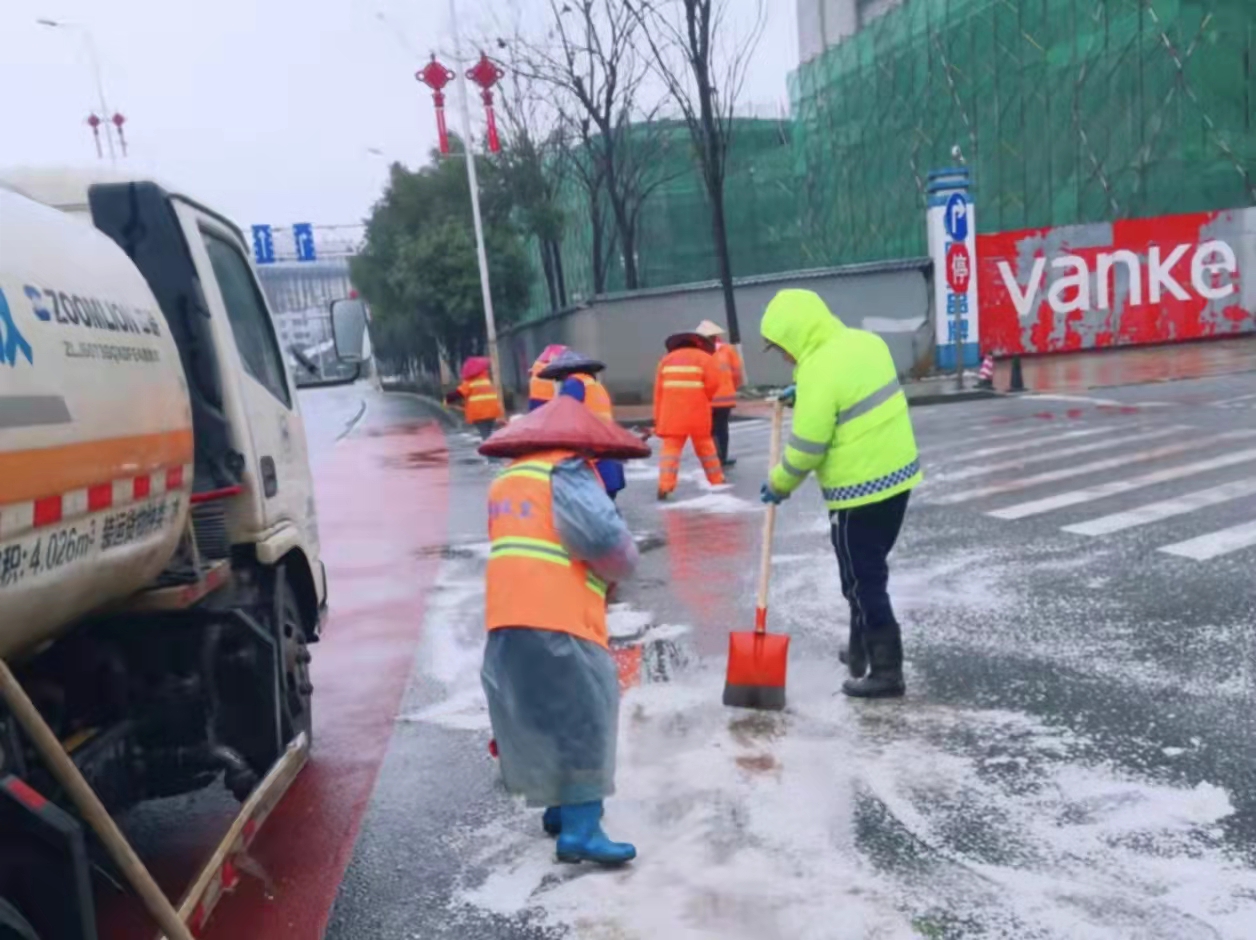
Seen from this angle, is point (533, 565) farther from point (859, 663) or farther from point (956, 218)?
point (956, 218)

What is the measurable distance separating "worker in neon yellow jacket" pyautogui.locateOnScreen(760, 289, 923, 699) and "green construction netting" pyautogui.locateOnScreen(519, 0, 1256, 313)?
996 inches

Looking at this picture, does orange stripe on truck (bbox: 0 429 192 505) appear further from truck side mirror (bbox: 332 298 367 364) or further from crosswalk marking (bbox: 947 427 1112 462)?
crosswalk marking (bbox: 947 427 1112 462)

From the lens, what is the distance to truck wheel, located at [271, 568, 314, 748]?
15.2 feet

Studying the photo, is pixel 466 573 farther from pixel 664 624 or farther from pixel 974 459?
pixel 974 459

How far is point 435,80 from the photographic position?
89.0 ft

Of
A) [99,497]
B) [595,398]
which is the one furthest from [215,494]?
[595,398]

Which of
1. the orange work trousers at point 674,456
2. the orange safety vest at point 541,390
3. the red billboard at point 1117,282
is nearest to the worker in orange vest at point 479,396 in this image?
the orange work trousers at point 674,456

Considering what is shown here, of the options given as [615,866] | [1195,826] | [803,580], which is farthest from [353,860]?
[803,580]

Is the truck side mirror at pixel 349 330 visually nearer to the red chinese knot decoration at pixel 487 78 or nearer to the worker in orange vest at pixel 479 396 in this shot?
the worker in orange vest at pixel 479 396

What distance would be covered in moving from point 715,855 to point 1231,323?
77.8 feet

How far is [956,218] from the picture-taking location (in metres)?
22.4

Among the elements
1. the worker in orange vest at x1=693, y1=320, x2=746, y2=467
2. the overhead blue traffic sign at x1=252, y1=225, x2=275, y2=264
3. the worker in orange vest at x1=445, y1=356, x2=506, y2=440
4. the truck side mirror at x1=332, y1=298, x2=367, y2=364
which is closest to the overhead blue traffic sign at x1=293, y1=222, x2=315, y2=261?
the overhead blue traffic sign at x1=252, y1=225, x2=275, y2=264

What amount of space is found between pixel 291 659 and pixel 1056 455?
957 centimetres

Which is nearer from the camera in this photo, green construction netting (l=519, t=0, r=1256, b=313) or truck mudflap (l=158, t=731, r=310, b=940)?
truck mudflap (l=158, t=731, r=310, b=940)
